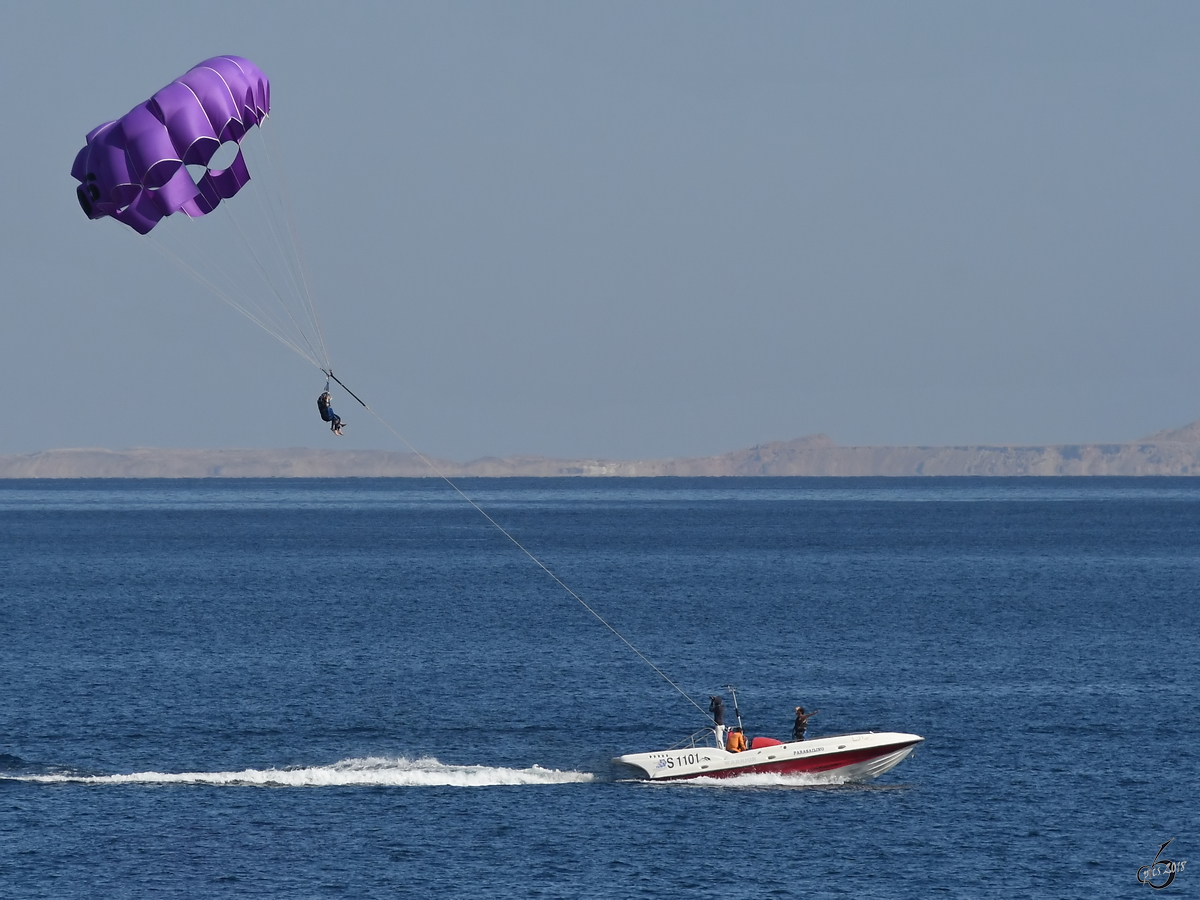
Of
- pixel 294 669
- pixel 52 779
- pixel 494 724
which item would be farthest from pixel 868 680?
pixel 52 779

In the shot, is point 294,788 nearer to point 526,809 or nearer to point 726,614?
point 526,809

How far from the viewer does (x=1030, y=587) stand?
12056cm

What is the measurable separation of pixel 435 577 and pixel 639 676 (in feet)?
199

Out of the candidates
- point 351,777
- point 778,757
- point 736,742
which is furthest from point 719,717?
point 351,777

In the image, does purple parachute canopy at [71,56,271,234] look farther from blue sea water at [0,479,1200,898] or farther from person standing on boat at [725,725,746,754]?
person standing on boat at [725,725,746,754]

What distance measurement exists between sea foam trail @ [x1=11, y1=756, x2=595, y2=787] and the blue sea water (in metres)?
0.13

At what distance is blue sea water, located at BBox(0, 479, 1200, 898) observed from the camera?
42.2m

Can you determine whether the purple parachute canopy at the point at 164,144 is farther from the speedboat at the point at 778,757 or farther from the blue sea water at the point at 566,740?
the speedboat at the point at 778,757

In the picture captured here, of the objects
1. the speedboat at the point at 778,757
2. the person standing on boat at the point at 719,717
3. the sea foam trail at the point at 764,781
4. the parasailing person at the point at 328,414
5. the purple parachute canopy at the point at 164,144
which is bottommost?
the sea foam trail at the point at 764,781
